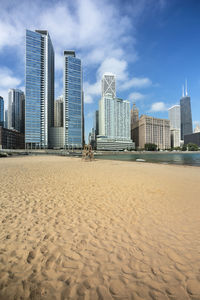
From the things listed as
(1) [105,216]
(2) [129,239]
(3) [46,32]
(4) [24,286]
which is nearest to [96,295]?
(4) [24,286]

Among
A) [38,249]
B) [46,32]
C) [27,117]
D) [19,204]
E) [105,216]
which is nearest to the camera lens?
[38,249]

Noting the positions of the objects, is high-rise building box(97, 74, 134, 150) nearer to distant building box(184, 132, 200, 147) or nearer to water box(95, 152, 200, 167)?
water box(95, 152, 200, 167)

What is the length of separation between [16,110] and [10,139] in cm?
5723

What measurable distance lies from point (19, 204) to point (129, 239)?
4459 mm

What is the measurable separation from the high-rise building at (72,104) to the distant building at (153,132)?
80920 mm

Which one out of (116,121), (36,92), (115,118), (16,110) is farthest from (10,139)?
(116,121)

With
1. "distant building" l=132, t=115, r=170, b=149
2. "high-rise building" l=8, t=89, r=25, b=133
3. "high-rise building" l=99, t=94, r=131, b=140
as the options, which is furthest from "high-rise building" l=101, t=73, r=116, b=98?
"high-rise building" l=8, t=89, r=25, b=133

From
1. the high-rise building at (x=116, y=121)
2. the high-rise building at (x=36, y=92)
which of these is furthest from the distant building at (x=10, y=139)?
the high-rise building at (x=116, y=121)

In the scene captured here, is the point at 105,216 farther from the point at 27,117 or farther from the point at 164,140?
the point at 164,140

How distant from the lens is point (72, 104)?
411ft

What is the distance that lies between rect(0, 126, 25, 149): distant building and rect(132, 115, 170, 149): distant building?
139658mm

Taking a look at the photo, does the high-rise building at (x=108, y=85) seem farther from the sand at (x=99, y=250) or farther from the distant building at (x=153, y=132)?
the sand at (x=99, y=250)

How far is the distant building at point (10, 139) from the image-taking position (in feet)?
361

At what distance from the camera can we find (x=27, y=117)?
108062mm
